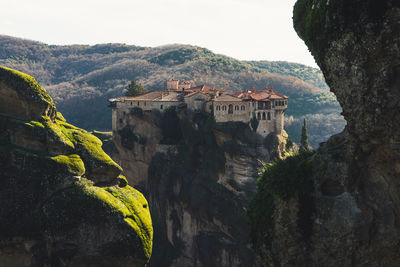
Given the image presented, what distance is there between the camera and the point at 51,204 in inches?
1272

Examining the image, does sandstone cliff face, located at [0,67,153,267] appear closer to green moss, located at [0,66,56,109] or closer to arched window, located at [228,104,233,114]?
green moss, located at [0,66,56,109]

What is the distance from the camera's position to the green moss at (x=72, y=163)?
3388 centimetres

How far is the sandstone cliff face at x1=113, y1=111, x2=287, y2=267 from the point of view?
177 ft

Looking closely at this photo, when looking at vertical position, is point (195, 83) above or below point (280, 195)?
above

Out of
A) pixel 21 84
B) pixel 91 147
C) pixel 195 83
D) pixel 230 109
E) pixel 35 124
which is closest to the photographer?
pixel 35 124

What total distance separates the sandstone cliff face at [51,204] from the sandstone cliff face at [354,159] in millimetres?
18347

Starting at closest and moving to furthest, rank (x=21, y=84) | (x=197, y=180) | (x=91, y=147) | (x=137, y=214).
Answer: (x=137, y=214)
(x=21, y=84)
(x=91, y=147)
(x=197, y=180)

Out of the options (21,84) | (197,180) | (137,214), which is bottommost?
(197,180)

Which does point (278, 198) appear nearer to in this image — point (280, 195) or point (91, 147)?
point (280, 195)

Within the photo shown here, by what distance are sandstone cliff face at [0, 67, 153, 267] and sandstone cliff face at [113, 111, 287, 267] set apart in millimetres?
20612

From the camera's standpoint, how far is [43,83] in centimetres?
19412

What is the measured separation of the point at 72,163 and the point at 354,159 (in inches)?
971

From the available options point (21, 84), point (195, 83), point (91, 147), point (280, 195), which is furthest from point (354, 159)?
point (195, 83)

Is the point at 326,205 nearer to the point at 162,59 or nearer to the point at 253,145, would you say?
the point at 253,145
